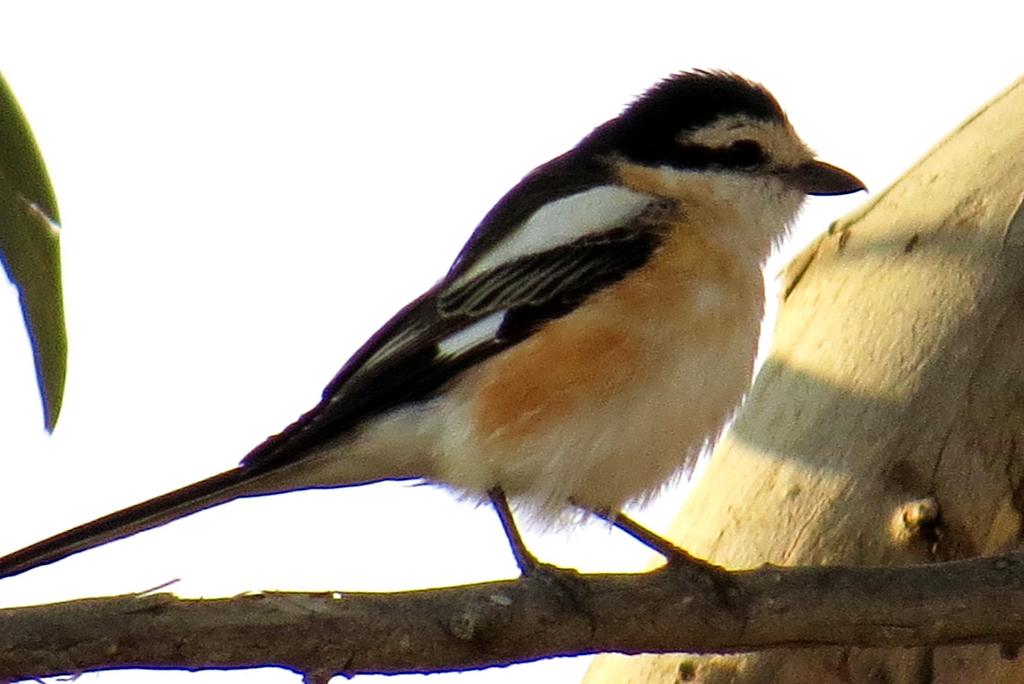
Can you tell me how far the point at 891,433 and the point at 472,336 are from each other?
Answer: 0.97m

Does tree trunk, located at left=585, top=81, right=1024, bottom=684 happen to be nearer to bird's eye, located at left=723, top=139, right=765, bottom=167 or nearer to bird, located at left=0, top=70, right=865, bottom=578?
bird, located at left=0, top=70, right=865, bottom=578

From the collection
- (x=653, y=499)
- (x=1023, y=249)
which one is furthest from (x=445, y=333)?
(x=1023, y=249)

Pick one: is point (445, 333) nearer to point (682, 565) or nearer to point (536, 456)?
point (536, 456)

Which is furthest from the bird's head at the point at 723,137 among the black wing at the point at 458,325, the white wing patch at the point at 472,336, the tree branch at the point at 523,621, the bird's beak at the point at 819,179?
the tree branch at the point at 523,621

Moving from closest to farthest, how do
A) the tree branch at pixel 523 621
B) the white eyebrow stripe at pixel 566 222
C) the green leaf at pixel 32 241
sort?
the green leaf at pixel 32 241, the tree branch at pixel 523 621, the white eyebrow stripe at pixel 566 222

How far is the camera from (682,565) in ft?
10.9

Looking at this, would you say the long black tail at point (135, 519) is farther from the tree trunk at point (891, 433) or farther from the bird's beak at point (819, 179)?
the bird's beak at point (819, 179)

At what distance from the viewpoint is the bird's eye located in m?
4.13

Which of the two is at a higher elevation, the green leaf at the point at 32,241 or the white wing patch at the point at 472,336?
the green leaf at the point at 32,241

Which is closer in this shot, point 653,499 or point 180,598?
point 180,598

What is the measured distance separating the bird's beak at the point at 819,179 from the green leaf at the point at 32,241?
254 cm

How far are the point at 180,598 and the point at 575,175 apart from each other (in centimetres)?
186

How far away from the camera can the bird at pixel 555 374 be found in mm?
3498

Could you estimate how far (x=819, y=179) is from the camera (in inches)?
164
